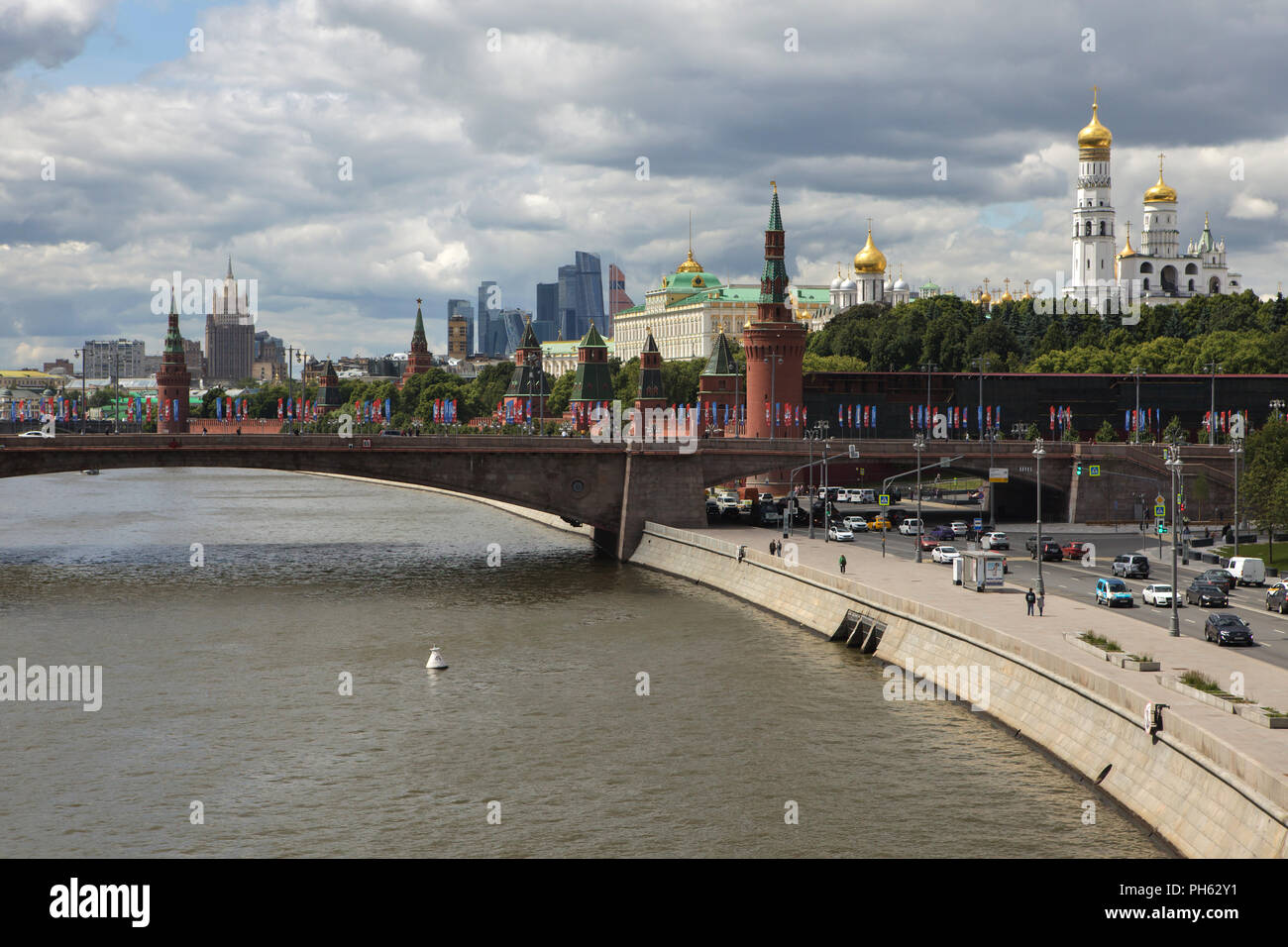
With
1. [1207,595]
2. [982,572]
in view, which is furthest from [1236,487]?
[982,572]

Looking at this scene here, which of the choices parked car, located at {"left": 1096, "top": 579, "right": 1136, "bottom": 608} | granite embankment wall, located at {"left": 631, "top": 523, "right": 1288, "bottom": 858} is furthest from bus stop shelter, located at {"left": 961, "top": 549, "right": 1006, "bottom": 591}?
granite embankment wall, located at {"left": 631, "top": 523, "right": 1288, "bottom": 858}

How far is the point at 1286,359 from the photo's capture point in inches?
5950

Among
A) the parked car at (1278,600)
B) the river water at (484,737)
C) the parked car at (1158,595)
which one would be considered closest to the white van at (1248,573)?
the parked car at (1278,600)

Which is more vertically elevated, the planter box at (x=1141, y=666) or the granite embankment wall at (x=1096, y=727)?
the planter box at (x=1141, y=666)

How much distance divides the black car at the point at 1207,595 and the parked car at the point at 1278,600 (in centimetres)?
165

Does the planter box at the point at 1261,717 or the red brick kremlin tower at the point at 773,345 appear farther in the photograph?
the red brick kremlin tower at the point at 773,345

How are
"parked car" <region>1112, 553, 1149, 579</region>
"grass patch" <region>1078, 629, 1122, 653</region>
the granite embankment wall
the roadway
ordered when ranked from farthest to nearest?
"parked car" <region>1112, 553, 1149, 579</region>
the roadway
"grass patch" <region>1078, 629, 1122, 653</region>
the granite embankment wall

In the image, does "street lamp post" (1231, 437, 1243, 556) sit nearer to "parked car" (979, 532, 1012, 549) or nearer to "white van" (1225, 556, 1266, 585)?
"white van" (1225, 556, 1266, 585)

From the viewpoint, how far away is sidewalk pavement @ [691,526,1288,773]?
32.6m

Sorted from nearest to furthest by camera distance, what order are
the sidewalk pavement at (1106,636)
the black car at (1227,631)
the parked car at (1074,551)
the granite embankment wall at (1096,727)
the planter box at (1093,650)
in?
the granite embankment wall at (1096,727)
the sidewalk pavement at (1106,636)
the planter box at (1093,650)
the black car at (1227,631)
the parked car at (1074,551)

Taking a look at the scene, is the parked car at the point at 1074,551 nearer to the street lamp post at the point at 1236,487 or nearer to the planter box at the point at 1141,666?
the street lamp post at the point at 1236,487

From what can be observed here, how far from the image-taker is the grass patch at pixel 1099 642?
4266cm

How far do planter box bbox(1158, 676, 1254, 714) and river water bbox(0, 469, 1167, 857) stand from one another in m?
3.56

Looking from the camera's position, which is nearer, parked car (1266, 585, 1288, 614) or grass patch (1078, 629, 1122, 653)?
grass patch (1078, 629, 1122, 653)
